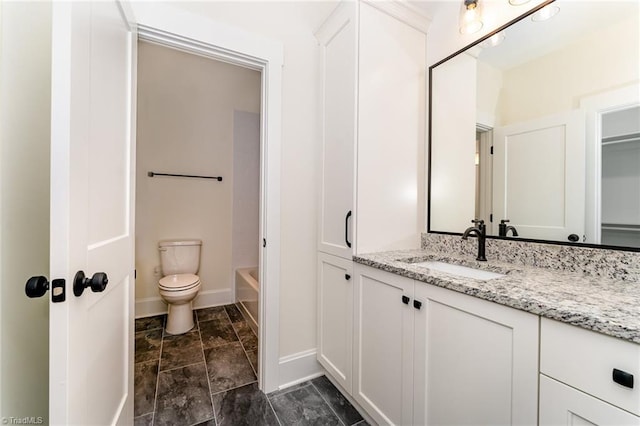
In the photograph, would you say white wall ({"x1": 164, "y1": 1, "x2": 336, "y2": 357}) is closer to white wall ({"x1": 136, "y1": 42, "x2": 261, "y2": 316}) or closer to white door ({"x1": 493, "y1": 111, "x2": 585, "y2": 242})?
white door ({"x1": 493, "y1": 111, "x2": 585, "y2": 242})

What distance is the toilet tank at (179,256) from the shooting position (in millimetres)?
2480

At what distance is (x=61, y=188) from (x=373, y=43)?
4.91ft

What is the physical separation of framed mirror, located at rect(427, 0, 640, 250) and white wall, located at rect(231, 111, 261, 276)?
6.70 feet

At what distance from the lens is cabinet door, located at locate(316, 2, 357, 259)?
54.9 inches

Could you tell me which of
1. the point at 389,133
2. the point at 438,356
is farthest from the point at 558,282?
the point at 389,133

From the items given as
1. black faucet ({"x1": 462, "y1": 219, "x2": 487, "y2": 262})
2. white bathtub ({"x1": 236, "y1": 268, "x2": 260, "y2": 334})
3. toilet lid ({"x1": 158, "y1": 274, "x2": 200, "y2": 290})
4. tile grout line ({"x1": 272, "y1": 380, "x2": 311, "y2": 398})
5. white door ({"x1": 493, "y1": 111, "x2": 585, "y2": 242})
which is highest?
white door ({"x1": 493, "y1": 111, "x2": 585, "y2": 242})

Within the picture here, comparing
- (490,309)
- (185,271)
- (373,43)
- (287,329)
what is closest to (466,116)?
(373,43)

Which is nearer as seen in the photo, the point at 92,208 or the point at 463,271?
the point at 92,208

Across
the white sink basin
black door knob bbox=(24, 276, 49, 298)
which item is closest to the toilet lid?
black door knob bbox=(24, 276, 49, 298)

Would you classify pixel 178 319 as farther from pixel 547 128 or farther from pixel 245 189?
pixel 547 128

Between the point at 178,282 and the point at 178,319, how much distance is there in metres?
0.31

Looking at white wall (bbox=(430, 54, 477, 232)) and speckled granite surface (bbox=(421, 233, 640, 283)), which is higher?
white wall (bbox=(430, 54, 477, 232))

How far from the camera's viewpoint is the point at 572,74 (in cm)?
107

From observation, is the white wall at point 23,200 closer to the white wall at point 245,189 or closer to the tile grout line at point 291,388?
the tile grout line at point 291,388
